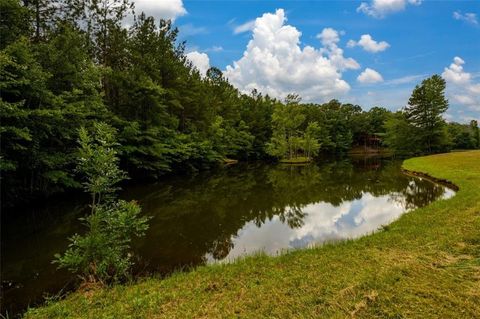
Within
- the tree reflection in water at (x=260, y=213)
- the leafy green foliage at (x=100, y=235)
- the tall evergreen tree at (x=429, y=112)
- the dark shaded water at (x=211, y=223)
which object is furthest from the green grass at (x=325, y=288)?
the tall evergreen tree at (x=429, y=112)

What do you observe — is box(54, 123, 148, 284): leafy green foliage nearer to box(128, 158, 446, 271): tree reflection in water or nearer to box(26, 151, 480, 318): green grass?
box(26, 151, 480, 318): green grass

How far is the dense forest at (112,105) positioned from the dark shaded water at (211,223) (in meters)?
2.95

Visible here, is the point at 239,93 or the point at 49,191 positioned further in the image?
the point at 239,93

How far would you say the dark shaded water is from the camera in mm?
8570

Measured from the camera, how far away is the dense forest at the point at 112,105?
46.2 ft

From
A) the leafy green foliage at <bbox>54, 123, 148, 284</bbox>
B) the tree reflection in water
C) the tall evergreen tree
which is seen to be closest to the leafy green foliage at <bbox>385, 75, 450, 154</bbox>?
the tall evergreen tree

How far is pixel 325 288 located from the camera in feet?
18.0

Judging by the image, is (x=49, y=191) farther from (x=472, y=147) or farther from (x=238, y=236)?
(x=472, y=147)

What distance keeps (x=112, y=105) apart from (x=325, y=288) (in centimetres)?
2533

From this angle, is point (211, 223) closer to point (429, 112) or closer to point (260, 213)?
point (260, 213)

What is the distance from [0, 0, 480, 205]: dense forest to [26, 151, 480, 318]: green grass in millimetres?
6980

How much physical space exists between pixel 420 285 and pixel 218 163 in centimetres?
3897

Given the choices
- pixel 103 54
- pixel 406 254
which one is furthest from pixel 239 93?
pixel 406 254

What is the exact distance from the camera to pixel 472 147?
66.6 meters
